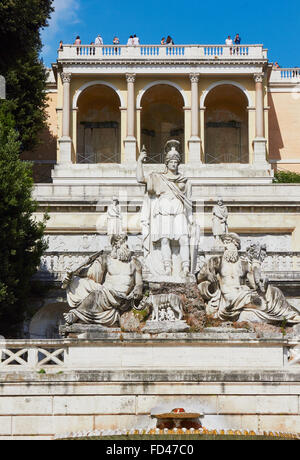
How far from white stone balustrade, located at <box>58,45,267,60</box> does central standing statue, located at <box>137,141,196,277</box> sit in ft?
103

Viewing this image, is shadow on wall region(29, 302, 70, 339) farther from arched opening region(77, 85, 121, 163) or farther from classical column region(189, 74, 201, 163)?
arched opening region(77, 85, 121, 163)

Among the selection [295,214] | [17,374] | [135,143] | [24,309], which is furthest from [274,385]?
[135,143]

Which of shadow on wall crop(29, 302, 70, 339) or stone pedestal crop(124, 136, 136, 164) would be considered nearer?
shadow on wall crop(29, 302, 70, 339)

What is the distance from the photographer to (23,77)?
4419 cm

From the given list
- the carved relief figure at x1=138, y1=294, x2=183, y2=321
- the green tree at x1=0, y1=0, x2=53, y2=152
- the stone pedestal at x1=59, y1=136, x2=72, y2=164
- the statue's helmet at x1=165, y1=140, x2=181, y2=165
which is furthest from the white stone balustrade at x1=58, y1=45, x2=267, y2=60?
the carved relief figure at x1=138, y1=294, x2=183, y2=321

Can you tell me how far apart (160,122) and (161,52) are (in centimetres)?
577

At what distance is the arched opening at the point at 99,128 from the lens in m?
54.1

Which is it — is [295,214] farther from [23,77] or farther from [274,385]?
[274,385]

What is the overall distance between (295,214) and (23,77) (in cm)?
1661

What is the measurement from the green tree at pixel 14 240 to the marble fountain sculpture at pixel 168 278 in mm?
5536

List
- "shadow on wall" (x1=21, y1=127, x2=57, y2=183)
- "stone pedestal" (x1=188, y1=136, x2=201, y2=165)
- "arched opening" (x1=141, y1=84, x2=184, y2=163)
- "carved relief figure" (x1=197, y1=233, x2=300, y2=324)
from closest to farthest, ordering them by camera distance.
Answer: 1. "carved relief figure" (x1=197, y1=233, x2=300, y2=324)
2. "stone pedestal" (x1=188, y1=136, x2=201, y2=165)
3. "shadow on wall" (x1=21, y1=127, x2=57, y2=183)
4. "arched opening" (x1=141, y1=84, x2=184, y2=163)

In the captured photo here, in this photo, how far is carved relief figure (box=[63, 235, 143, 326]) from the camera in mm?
18859

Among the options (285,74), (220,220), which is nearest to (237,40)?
(285,74)

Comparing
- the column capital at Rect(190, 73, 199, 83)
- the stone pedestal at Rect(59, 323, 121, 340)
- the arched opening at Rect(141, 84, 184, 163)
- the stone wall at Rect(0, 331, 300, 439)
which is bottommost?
the stone wall at Rect(0, 331, 300, 439)
